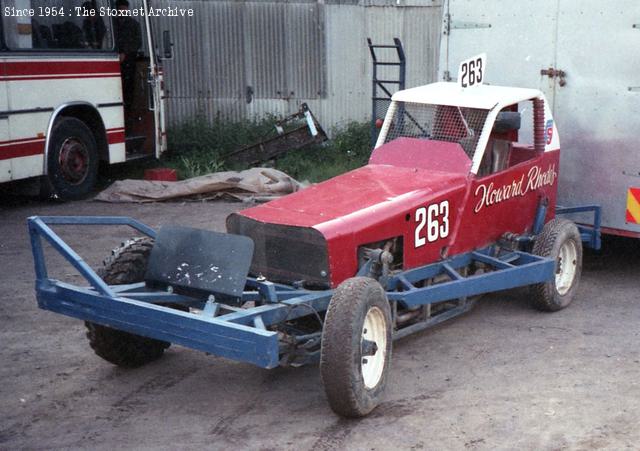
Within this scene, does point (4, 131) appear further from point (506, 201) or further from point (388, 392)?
point (388, 392)

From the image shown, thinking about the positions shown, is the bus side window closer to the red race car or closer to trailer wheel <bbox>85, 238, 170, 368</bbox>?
Result: the red race car

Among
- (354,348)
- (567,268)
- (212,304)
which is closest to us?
(354,348)

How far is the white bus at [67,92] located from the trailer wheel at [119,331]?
5.42m

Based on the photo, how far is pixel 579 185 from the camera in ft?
27.7

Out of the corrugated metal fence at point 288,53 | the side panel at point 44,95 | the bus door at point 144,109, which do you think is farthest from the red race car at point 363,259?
the corrugated metal fence at point 288,53

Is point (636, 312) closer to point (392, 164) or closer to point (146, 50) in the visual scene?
point (392, 164)

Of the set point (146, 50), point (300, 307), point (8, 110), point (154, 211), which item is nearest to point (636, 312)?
point (300, 307)

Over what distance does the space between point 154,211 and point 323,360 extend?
6706 millimetres

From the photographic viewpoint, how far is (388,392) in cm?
582

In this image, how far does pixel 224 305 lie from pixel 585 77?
426 centimetres

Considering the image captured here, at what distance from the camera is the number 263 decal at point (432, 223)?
6.38 metres

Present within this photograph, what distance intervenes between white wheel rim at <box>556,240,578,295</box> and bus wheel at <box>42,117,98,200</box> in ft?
22.2

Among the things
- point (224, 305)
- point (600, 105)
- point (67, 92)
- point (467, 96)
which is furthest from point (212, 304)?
point (67, 92)

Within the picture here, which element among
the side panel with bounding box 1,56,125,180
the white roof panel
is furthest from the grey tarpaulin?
the white roof panel
